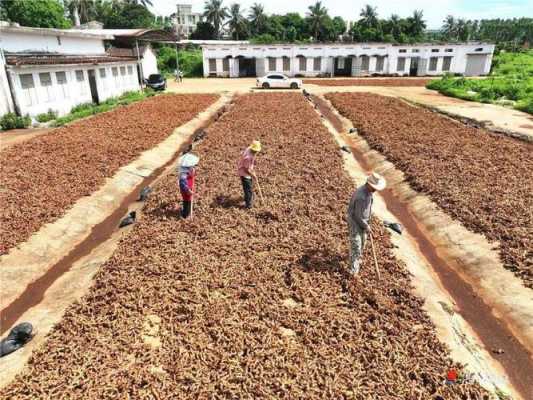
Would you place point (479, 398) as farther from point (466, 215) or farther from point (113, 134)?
point (113, 134)

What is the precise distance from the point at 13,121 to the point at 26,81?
118 inches

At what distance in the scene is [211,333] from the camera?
5.94m

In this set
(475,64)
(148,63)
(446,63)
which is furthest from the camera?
(446,63)

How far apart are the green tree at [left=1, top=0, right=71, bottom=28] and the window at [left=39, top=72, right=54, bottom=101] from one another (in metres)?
39.7

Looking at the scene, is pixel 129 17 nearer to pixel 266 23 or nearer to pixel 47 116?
pixel 266 23

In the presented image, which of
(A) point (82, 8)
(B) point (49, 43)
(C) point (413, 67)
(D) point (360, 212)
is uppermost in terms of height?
(A) point (82, 8)

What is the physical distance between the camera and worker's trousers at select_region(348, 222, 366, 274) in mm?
7070

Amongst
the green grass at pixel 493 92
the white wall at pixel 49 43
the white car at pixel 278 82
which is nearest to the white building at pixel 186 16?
the white car at pixel 278 82

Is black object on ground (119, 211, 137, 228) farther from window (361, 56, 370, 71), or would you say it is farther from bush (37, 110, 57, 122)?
window (361, 56, 370, 71)

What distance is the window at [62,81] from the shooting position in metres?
25.7

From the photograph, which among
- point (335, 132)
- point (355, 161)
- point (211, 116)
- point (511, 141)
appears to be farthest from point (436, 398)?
point (211, 116)

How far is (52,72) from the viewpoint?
2500 cm

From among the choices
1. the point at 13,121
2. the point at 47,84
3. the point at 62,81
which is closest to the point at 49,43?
the point at 62,81

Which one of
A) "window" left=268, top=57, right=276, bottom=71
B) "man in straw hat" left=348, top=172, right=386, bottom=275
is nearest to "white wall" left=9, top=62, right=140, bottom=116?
"man in straw hat" left=348, top=172, right=386, bottom=275
